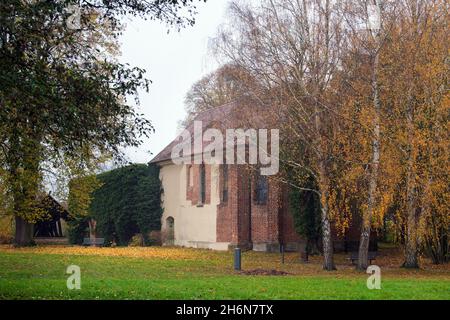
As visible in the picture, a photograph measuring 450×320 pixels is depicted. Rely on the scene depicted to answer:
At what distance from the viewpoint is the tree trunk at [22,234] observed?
1389 inches

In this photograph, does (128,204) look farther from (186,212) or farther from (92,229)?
(92,229)

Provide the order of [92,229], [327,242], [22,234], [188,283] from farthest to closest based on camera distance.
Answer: [92,229] → [22,234] → [327,242] → [188,283]

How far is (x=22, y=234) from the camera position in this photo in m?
35.5

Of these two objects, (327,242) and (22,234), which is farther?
(22,234)

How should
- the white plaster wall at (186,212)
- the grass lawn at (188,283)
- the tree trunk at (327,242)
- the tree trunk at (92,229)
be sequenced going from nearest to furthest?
Answer: the grass lawn at (188,283) < the tree trunk at (327,242) < the white plaster wall at (186,212) < the tree trunk at (92,229)

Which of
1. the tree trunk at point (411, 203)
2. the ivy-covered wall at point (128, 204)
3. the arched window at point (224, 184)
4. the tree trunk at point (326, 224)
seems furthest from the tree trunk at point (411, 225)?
the ivy-covered wall at point (128, 204)

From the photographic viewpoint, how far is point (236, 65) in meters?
22.6

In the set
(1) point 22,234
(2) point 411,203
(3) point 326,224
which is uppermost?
(2) point 411,203

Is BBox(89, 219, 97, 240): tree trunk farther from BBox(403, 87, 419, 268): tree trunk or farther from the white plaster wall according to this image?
BBox(403, 87, 419, 268): tree trunk

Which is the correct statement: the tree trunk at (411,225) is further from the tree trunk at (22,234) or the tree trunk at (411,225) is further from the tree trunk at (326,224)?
the tree trunk at (22,234)

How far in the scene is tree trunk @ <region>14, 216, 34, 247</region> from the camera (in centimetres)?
3528

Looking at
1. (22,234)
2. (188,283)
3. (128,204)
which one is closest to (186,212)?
(128,204)

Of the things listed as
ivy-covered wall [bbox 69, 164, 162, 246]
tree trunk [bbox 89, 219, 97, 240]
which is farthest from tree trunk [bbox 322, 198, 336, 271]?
tree trunk [bbox 89, 219, 97, 240]
